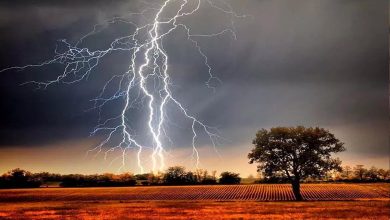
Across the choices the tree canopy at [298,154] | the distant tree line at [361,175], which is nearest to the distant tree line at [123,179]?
the distant tree line at [361,175]

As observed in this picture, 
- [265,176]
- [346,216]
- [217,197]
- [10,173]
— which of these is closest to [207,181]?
[217,197]

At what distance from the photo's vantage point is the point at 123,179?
7562cm

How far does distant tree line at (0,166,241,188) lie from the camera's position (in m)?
69.6

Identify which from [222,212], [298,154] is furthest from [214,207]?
[298,154]

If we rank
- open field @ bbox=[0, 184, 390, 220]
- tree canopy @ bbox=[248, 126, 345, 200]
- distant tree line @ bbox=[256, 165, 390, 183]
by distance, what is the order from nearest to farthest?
open field @ bbox=[0, 184, 390, 220] < tree canopy @ bbox=[248, 126, 345, 200] < distant tree line @ bbox=[256, 165, 390, 183]

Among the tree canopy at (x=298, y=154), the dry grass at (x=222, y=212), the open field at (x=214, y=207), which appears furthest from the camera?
the tree canopy at (x=298, y=154)

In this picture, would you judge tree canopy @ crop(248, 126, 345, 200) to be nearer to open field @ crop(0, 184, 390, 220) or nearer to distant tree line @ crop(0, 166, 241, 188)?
open field @ crop(0, 184, 390, 220)

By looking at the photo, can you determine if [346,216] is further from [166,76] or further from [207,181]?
[207,181]

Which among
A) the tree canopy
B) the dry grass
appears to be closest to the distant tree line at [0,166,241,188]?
the tree canopy

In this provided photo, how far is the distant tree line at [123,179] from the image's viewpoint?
69625mm

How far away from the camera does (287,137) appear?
43469 mm

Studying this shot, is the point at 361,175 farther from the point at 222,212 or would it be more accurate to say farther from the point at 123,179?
the point at 222,212

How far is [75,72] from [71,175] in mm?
48538

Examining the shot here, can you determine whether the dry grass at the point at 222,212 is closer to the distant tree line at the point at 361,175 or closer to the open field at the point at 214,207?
the open field at the point at 214,207
